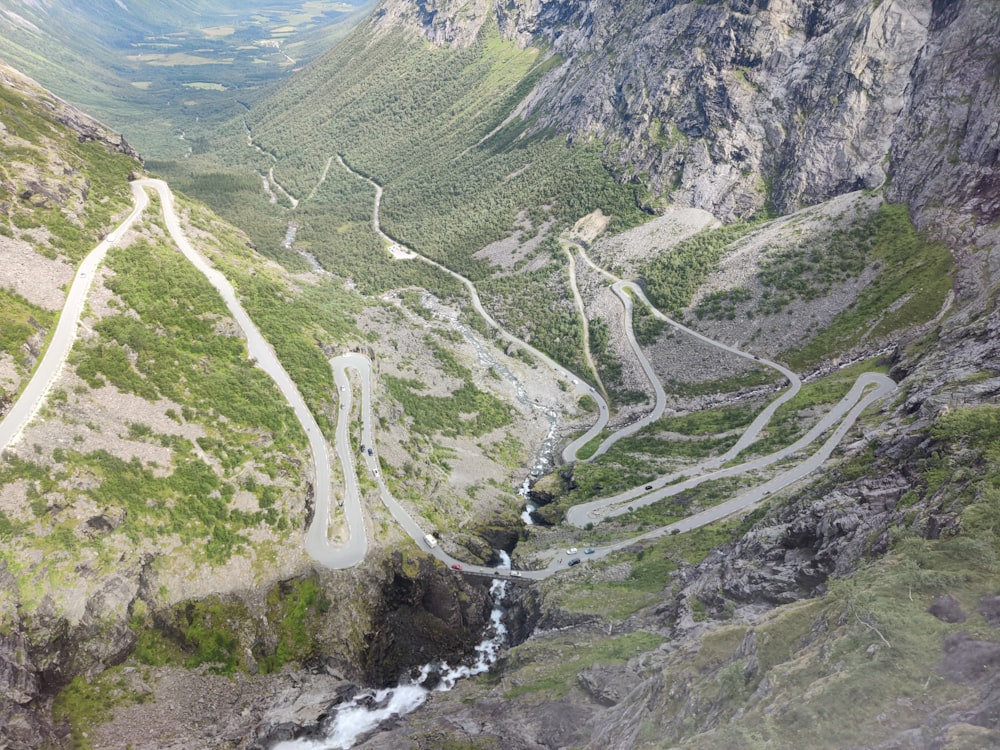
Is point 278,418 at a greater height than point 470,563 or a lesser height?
greater

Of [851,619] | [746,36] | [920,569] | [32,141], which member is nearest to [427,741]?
[851,619]

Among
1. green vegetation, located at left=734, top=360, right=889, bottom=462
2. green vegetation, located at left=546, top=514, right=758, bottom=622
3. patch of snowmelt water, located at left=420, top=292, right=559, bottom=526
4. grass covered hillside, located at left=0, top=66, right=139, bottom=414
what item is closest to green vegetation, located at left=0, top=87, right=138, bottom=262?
grass covered hillside, located at left=0, top=66, right=139, bottom=414

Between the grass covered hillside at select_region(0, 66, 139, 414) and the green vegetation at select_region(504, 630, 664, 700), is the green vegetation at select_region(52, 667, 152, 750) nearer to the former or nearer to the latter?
the grass covered hillside at select_region(0, 66, 139, 414)

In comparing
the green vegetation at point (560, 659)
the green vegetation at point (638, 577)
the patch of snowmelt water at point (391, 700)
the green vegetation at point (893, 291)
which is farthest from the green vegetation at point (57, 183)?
the green vegetation at point (893, 291)

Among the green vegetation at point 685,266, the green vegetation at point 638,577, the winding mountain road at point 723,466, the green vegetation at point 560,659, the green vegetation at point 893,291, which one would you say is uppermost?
the green vegetation at point 685,266

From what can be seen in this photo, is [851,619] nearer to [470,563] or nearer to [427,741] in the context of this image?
[427,741]

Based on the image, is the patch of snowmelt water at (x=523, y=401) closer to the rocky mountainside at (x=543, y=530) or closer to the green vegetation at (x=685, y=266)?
the rocky mountainside at (x=543, y=530)

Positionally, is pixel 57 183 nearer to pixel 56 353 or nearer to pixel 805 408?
pixel 56 353

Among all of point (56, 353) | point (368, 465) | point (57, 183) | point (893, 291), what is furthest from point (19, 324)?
point (893, 291)
